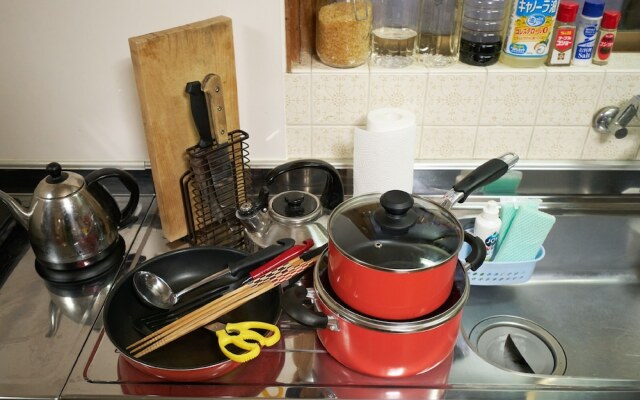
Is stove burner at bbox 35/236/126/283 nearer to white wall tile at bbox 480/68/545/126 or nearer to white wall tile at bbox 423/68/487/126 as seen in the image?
white wall tile at bbox 423/68/487/126

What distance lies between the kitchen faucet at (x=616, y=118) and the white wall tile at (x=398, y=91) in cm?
36

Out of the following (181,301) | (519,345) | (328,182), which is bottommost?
(519,345)

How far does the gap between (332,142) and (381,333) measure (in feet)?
1.70

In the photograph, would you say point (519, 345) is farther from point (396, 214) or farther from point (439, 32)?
point (439, 32)

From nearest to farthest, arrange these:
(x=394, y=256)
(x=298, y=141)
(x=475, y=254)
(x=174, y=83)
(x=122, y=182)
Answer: (x=394, y=256), (x=475, y=254), (x=174, y=83), (x=122, y=182), (x=298, y=141)

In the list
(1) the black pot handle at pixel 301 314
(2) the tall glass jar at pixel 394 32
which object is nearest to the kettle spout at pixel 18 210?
(1) the black pot handle at pixel 301 314

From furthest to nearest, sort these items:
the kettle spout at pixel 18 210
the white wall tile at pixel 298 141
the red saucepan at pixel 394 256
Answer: the white wall tile at pixel 298 141, the kettle spout at pixel 18 210, the red saucepan at pixel 394 256

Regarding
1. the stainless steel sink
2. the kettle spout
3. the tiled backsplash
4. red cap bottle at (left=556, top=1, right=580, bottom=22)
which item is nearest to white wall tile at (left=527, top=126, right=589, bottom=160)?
the tiled backsplash

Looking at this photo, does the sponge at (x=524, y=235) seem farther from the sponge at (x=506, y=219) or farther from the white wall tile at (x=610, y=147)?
the white wall tile at (x=610, y=147)

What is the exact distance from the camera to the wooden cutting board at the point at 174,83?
2.86 feet

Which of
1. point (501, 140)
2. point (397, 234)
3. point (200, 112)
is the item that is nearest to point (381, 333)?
point (397, 234)

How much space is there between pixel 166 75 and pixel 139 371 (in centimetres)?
46

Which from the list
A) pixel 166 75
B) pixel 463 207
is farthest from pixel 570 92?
pixel 166 75

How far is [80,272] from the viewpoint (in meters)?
0.95
